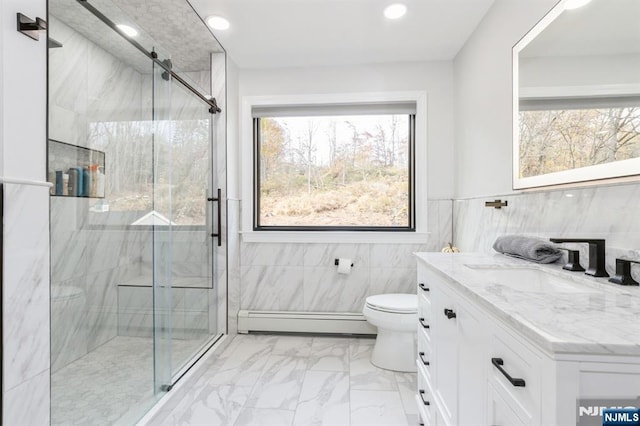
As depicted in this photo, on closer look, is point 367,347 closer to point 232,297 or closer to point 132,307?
point 232,297

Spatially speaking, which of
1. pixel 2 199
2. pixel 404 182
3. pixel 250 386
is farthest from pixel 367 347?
pixel 2 199

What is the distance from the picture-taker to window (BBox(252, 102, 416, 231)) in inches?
115

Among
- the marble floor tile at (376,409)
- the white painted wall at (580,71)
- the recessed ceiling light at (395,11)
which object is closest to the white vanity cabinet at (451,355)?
the marble floor tile at (376,409)

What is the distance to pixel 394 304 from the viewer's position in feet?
7.38

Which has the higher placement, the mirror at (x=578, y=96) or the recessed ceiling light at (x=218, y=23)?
the recessed ceiling light at (x=218, y=23)

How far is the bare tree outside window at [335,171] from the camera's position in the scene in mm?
2936

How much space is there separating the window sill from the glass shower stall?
66cm

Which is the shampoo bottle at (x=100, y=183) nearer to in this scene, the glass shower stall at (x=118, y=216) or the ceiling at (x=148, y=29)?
the glass shower stall at (x=118, y=216)

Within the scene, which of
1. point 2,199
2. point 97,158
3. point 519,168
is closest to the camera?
point 2,199

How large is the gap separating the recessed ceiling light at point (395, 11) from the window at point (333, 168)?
0.82 meters

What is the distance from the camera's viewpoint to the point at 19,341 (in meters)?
0.99

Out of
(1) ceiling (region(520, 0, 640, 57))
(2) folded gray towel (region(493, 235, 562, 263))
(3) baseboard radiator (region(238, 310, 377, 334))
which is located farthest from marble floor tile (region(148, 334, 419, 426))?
(1) ceiling (region(520, 0, 640, 57))

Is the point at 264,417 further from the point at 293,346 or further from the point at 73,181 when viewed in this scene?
the point at 73,181

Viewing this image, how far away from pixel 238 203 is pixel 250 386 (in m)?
1.52
